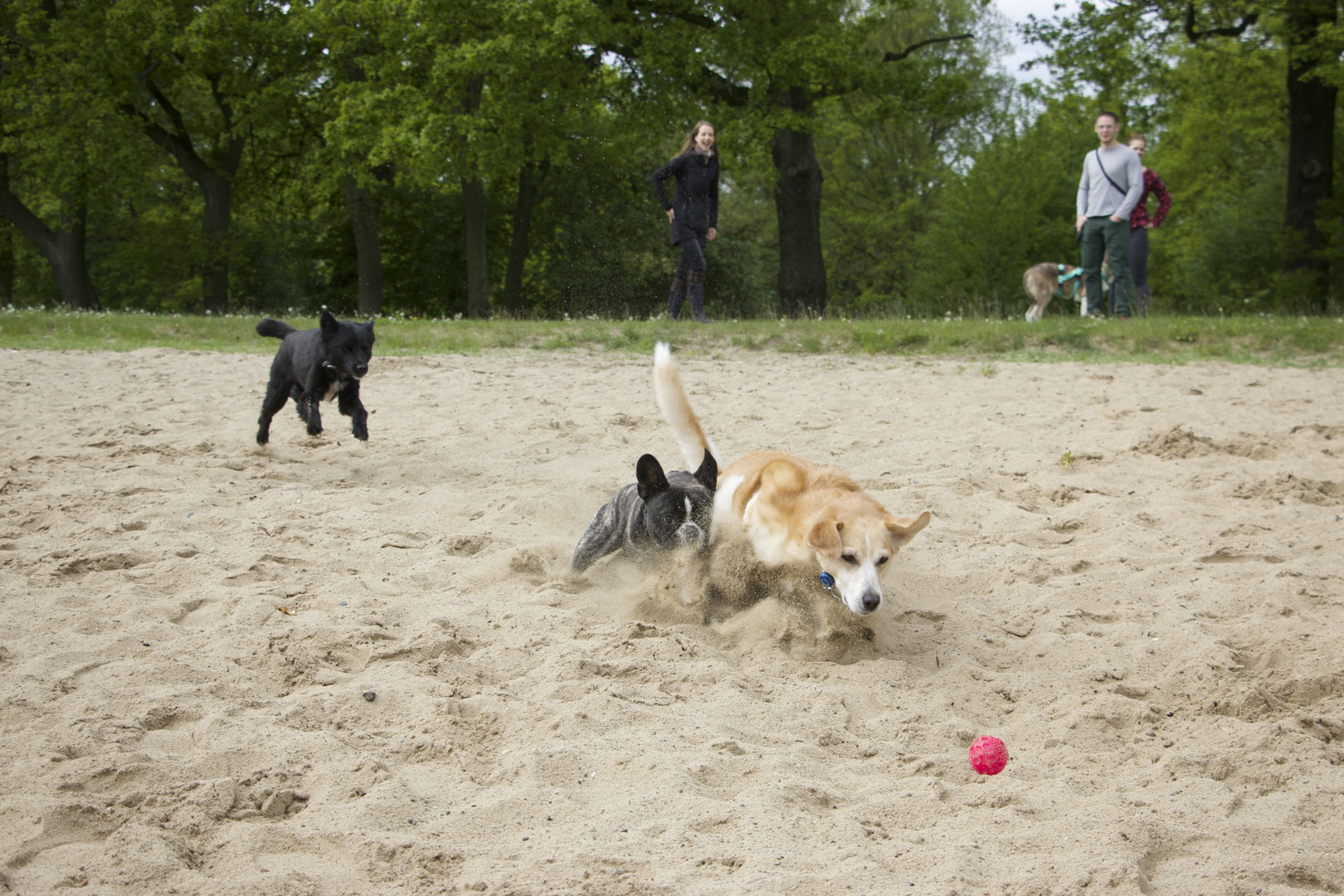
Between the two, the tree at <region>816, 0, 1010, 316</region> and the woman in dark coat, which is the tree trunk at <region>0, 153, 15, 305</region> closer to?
the woman in dark coat

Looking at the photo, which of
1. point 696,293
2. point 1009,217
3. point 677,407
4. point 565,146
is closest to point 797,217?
point 565,146

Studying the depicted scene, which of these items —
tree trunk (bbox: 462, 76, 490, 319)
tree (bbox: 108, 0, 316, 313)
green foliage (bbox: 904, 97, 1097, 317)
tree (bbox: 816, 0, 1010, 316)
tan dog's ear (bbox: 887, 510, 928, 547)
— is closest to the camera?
tan dog's ear (bbox: 887, 510, 928, 547)

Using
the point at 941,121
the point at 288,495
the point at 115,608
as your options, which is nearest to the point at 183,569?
the point at 115,608

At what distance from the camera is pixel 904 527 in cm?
402

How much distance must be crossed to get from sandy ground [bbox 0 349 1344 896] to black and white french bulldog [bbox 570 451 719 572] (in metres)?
0.15

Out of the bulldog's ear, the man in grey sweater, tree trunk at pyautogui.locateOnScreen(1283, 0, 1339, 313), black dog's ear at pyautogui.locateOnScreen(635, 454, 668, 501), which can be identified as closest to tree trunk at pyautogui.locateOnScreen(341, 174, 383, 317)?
the man in grey sweater

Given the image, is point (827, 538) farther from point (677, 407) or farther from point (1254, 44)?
point (1254, 44)

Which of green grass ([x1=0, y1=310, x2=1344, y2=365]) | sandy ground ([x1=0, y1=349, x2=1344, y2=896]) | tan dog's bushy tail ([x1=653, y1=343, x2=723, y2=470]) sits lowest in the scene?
sandy ground ([x1=0, y1=349, x2=1344, y2=896])

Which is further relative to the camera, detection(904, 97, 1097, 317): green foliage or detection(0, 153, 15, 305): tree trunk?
detection(0, 153, 15, 305): tree trunk

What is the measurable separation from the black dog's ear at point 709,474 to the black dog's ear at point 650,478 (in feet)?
0.84

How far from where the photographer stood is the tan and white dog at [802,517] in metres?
3.92

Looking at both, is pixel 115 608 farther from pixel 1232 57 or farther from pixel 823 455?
pixel 1232 57

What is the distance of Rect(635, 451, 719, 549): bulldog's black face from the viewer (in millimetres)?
4730

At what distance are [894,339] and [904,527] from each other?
327 inches
